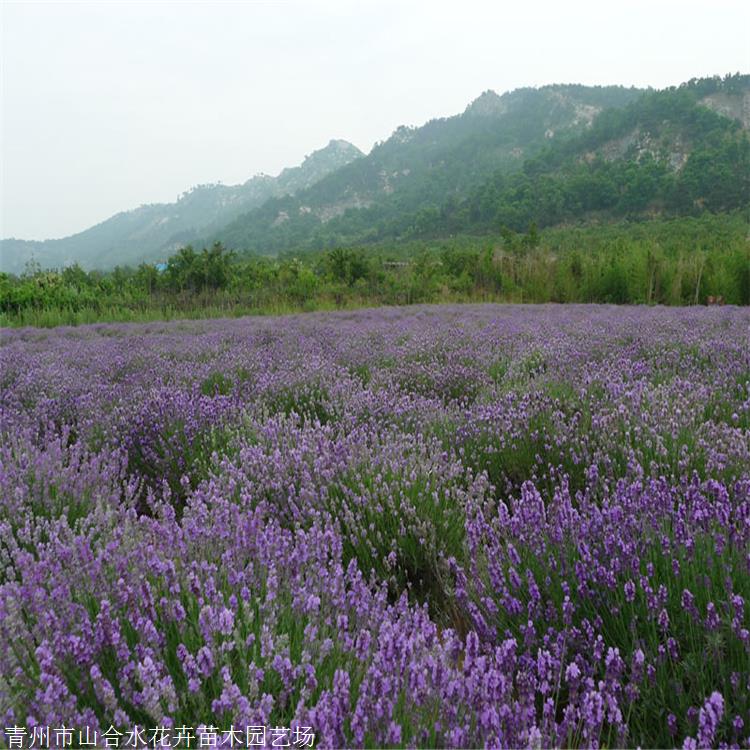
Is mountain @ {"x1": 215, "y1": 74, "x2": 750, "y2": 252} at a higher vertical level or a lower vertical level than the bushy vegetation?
higher

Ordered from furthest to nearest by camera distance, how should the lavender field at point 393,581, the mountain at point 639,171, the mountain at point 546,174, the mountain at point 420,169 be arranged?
1. the mountain at point 420,169
2. the mountain at point 546,174
3. the mountain at point 639,171
4. the lavender field at point 393,581

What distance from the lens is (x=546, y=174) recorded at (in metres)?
83.9

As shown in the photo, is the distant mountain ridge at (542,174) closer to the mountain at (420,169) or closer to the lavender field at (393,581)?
the mountain at (420,169)

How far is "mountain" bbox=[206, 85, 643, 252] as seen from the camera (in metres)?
114

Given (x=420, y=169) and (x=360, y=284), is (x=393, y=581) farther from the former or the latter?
(x=420, y=169)

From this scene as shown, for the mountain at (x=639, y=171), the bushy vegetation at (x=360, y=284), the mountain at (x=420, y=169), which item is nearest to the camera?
the bushy vegetation at (x=360, y=284)

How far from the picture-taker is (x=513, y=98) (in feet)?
607

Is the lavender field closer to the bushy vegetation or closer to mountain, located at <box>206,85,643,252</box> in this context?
the bushy vegetation

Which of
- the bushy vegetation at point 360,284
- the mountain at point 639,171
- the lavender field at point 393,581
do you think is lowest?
the lavender field at point 393,581

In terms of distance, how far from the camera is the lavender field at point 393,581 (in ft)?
3.13

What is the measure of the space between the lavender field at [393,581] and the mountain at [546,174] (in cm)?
6976

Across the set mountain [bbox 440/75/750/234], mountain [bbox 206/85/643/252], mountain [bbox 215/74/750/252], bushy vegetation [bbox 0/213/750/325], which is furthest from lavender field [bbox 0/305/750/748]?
mountain [bbox 206/85/643/252]

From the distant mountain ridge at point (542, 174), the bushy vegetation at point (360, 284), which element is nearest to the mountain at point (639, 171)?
the distant mountain ridge at point (542, 174)

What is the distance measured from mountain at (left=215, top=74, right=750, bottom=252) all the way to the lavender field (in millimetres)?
69762
